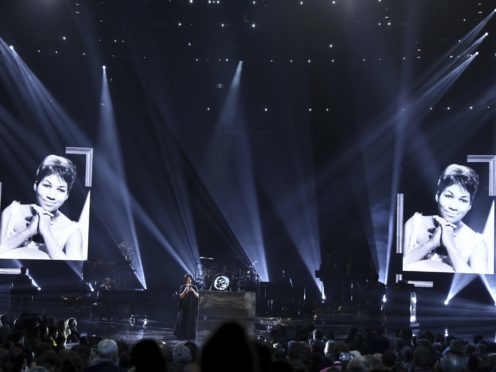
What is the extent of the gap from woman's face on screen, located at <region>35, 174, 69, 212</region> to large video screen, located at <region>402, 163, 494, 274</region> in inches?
358

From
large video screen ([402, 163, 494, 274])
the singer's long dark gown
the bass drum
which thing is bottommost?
the singer's long dark gown

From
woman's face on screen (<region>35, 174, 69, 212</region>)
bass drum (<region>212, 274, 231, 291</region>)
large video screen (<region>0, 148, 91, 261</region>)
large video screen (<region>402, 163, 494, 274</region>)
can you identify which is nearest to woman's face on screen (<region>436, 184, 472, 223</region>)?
large video screen (<region>402, 163, 494, 274</region>)

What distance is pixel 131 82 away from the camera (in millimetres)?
21531

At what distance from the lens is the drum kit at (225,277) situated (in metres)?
18.9

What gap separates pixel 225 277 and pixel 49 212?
5150 millimetres

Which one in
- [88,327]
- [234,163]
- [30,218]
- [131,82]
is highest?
[131,82]

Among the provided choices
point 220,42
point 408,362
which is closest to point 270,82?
point 220,42

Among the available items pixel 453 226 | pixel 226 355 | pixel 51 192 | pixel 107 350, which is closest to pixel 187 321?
pixel 51 192

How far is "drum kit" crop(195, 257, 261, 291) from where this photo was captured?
18938 mm

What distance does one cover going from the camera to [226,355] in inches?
82.3

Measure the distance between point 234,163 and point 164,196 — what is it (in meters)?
2.27

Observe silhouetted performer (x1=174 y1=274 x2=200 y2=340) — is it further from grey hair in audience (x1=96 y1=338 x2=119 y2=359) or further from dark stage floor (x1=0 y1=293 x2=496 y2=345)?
grey hair in audience (x1=96 y1=338 x2=119 y2=359)

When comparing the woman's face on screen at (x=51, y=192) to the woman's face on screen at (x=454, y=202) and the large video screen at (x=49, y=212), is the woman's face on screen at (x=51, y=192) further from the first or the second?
the woman's face on screen at (x=454, y=202)

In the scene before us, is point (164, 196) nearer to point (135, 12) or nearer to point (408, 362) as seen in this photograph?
point (135, 12)
